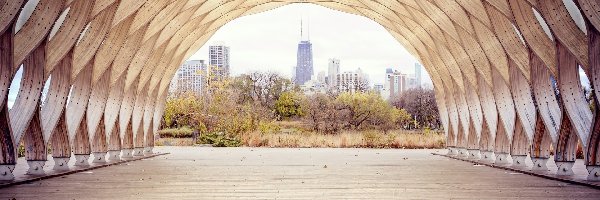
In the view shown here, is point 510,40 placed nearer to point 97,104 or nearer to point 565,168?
point 565,168

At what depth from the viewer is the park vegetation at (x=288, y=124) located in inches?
1932

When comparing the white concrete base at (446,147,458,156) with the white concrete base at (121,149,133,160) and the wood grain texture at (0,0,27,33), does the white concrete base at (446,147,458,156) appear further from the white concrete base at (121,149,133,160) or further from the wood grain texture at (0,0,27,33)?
the wood grain texture at (0,0,27,33)

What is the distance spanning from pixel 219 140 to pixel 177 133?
10.7 meters

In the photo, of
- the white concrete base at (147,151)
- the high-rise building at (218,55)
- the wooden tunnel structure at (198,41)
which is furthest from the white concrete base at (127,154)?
the high-rise building at (218,55)

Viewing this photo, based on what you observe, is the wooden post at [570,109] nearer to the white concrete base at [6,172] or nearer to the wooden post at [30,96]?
the wooden post at [30,96]

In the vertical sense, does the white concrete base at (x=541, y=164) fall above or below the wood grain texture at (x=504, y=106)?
below

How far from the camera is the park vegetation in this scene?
161 ft

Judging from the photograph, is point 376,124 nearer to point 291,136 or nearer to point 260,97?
point 291,136

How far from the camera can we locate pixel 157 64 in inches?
1282

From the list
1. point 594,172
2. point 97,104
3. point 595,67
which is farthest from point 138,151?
point 595,67

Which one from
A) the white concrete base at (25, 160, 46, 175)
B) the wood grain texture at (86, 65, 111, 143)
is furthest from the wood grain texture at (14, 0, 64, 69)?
the wood grain texture at (86, 65, 111, 143)

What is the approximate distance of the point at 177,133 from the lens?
59.8 metres

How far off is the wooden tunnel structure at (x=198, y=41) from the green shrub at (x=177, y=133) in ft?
74.4

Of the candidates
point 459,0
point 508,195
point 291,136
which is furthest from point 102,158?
point 291,136
